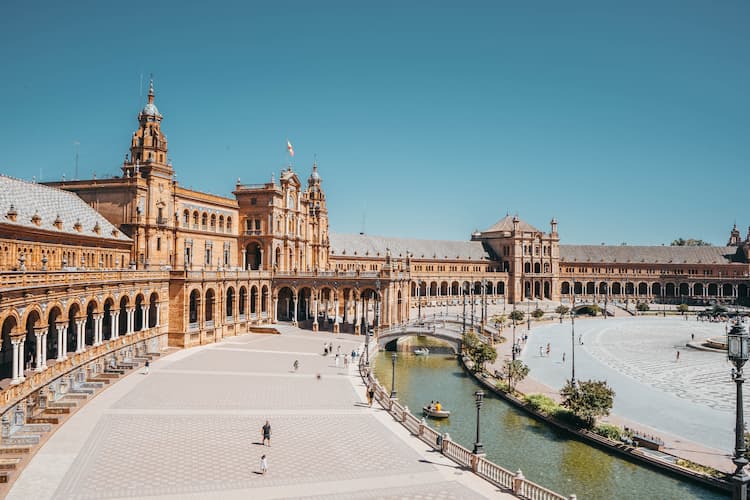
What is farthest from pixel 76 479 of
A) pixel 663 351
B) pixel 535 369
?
pixel 663 351

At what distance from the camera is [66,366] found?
3697cm

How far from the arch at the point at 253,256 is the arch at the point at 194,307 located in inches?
599

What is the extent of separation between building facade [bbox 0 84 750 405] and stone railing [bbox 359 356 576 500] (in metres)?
20.9

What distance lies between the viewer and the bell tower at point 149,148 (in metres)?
63.4

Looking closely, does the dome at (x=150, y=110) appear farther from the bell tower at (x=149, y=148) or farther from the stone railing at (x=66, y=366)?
the stone railing at (x=66, y=366)

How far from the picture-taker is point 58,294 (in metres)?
35.8

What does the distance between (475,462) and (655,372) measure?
3743 centimetres

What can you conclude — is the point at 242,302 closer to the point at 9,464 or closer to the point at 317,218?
the point at 317,218

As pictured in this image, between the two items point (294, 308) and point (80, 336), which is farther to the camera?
point (294, 308)

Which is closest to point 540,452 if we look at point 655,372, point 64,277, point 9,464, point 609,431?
point 609,431

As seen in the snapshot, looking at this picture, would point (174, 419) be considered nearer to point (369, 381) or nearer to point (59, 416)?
point (59, 416)

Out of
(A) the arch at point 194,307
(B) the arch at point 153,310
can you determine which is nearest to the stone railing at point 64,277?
(B) the arch at point 153,310

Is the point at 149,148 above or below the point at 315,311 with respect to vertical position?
above

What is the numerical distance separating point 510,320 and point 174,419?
76.2 metres
